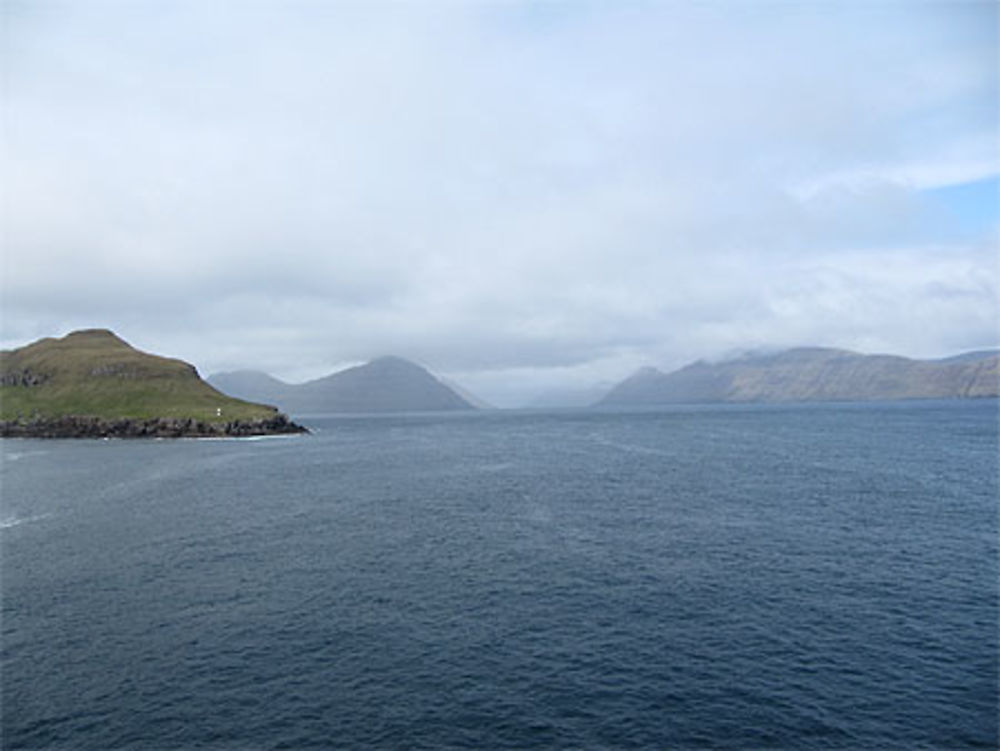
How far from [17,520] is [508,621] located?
3544 inches

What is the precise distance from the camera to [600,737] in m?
36.8

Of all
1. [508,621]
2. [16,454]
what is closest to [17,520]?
[508,621]

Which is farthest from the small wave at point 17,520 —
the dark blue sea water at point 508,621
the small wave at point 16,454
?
the small wave at point 16,454

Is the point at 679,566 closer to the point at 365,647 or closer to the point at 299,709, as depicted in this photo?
the point at 365,647

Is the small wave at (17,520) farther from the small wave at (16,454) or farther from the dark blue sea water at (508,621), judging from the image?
the small wave at (16,454)

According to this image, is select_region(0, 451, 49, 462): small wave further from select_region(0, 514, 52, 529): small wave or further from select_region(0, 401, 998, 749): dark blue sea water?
select_region(0, 514, 52, 529): small wave

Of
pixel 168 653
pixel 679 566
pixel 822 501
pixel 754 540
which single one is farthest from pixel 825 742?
pixel 822 501

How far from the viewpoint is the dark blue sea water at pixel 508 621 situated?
38.4 meters

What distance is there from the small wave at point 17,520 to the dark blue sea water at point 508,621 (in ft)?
1.97

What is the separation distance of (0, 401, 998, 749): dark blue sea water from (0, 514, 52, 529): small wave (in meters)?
0.60

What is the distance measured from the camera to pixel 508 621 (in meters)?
53.4

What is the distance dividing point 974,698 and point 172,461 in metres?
182

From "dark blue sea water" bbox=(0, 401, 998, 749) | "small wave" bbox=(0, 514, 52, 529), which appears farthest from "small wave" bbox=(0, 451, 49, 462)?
"small wave" bbox=(0, 514, 52, 529)

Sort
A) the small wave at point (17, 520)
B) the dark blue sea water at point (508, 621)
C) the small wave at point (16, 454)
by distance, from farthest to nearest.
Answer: the small wave at point (16, 454) → the small wave at point (17, 520) → the dark blue sea water at point (508, 621)
